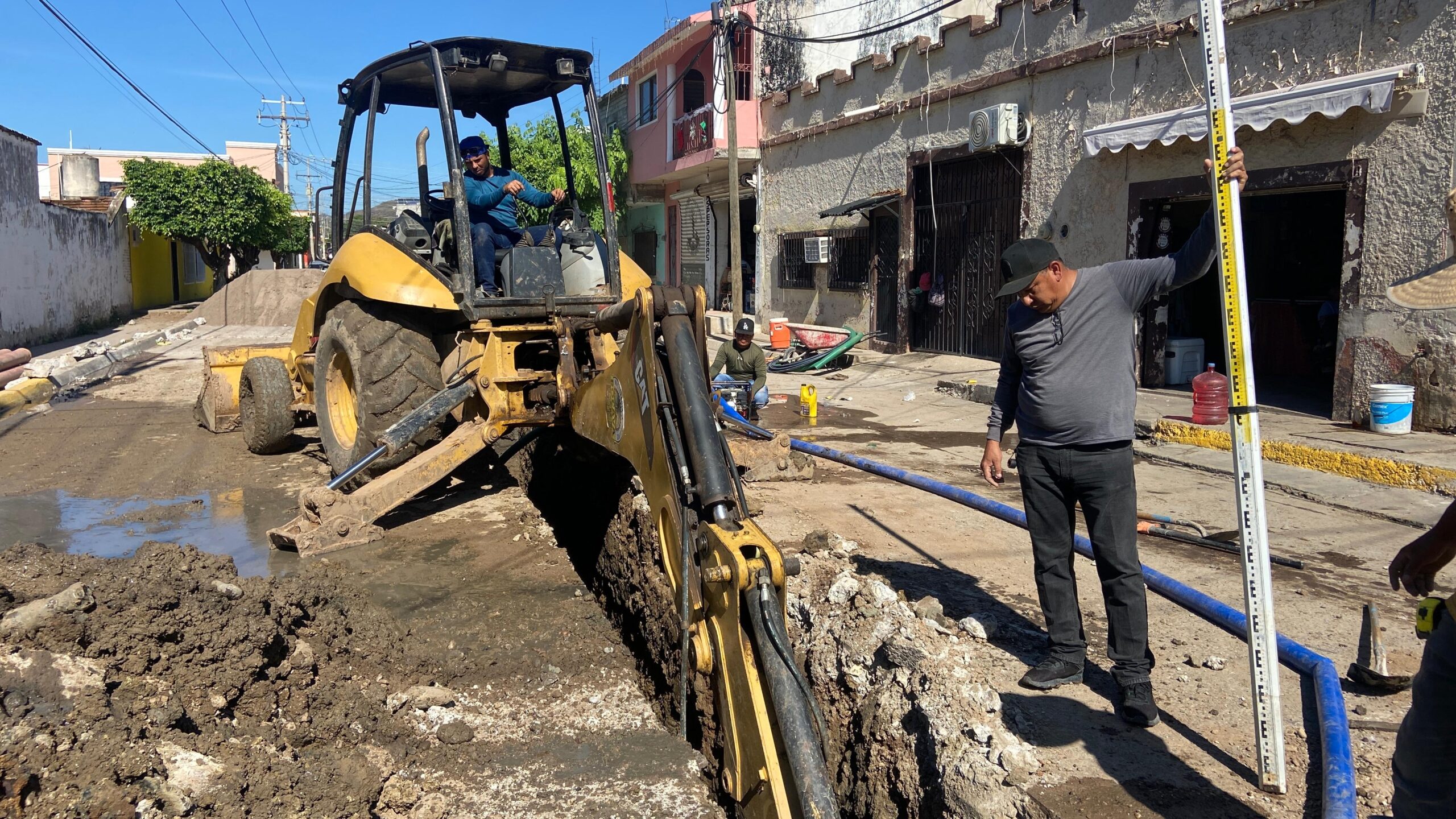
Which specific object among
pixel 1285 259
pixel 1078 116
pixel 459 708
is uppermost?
pixel 1078 116

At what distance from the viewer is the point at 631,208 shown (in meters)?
29.0

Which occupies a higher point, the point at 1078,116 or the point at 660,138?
the point at 660,138

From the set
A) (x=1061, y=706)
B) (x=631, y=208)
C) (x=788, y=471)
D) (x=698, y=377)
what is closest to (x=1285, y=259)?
(x=788, y=471)

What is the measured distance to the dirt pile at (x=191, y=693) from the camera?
2.53 meters

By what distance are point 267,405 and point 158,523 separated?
164 cm

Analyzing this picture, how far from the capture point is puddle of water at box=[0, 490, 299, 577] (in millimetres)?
5438

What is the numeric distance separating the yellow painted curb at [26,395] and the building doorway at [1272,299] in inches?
486

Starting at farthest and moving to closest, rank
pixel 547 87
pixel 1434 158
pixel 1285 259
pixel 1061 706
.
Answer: pixel 1285 259
pixel 1434 158
pixel 547 87
pixel 1061 706

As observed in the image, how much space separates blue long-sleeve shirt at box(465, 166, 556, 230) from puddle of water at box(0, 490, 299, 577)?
7.15ft

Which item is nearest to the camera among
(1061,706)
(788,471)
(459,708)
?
(1061,706)

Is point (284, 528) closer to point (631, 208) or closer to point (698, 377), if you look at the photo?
point (698, 377)

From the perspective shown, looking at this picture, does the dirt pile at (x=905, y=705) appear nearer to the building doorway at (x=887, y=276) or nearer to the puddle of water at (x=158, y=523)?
the puddle of water at (x=158, y=523)

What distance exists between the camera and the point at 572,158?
22.1 meters

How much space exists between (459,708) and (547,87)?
408 centimetres
